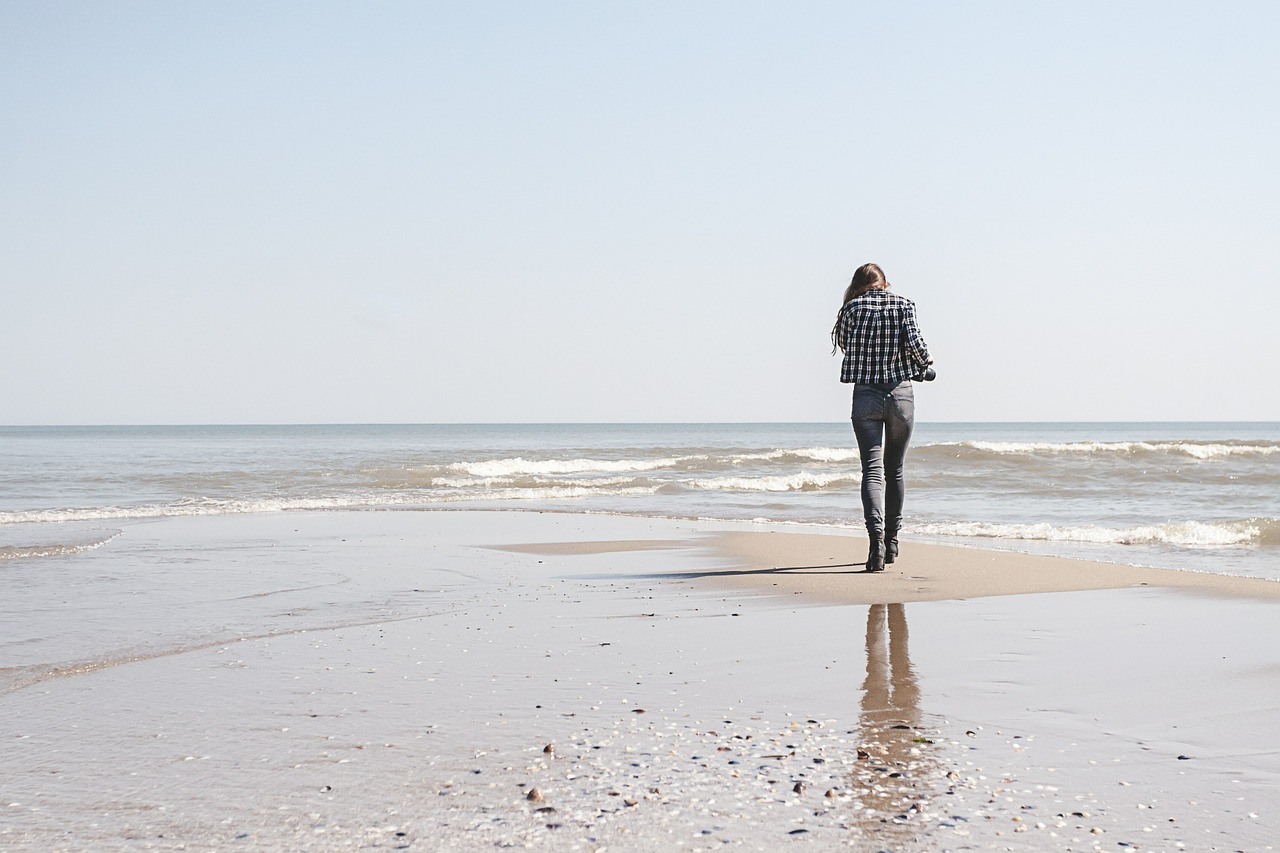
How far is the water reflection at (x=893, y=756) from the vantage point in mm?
2053

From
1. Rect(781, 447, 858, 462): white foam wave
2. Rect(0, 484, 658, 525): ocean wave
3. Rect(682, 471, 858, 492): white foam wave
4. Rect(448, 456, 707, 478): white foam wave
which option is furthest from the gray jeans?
Rect(781, 447, 858, 462): white foam wave

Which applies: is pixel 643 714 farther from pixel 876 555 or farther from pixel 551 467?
pixel 551 467

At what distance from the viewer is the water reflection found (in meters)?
2.05

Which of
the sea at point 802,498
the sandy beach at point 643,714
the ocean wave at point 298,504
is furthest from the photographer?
the ocean wave at point 298,504

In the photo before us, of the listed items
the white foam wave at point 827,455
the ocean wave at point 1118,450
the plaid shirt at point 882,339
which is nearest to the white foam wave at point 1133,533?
the plaid shirt at point 882,339

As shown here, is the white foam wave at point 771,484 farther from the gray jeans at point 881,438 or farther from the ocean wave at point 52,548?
the gray jeans at point 881,438

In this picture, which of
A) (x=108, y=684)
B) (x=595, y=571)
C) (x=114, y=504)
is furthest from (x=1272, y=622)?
(x=114, y=504)

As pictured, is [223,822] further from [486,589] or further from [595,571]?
[595,571]

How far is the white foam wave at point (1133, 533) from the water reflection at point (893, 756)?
18.6 feet

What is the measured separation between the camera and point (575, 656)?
12.3 ft

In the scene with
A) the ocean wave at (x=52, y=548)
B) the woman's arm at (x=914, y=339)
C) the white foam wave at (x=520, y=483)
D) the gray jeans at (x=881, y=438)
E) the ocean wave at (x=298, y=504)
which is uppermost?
the woman's arm at (x=914, y=339)

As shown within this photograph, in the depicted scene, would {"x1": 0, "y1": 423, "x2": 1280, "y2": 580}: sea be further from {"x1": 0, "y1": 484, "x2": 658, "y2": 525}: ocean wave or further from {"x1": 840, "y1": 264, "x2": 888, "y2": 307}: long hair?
{"x1": 840, "y1": 264, "x2": 888, "y2": 307}: long hair

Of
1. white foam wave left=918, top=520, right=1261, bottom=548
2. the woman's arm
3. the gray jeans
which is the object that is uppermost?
the woman's arm

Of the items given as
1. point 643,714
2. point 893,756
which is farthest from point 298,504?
point 893,756
